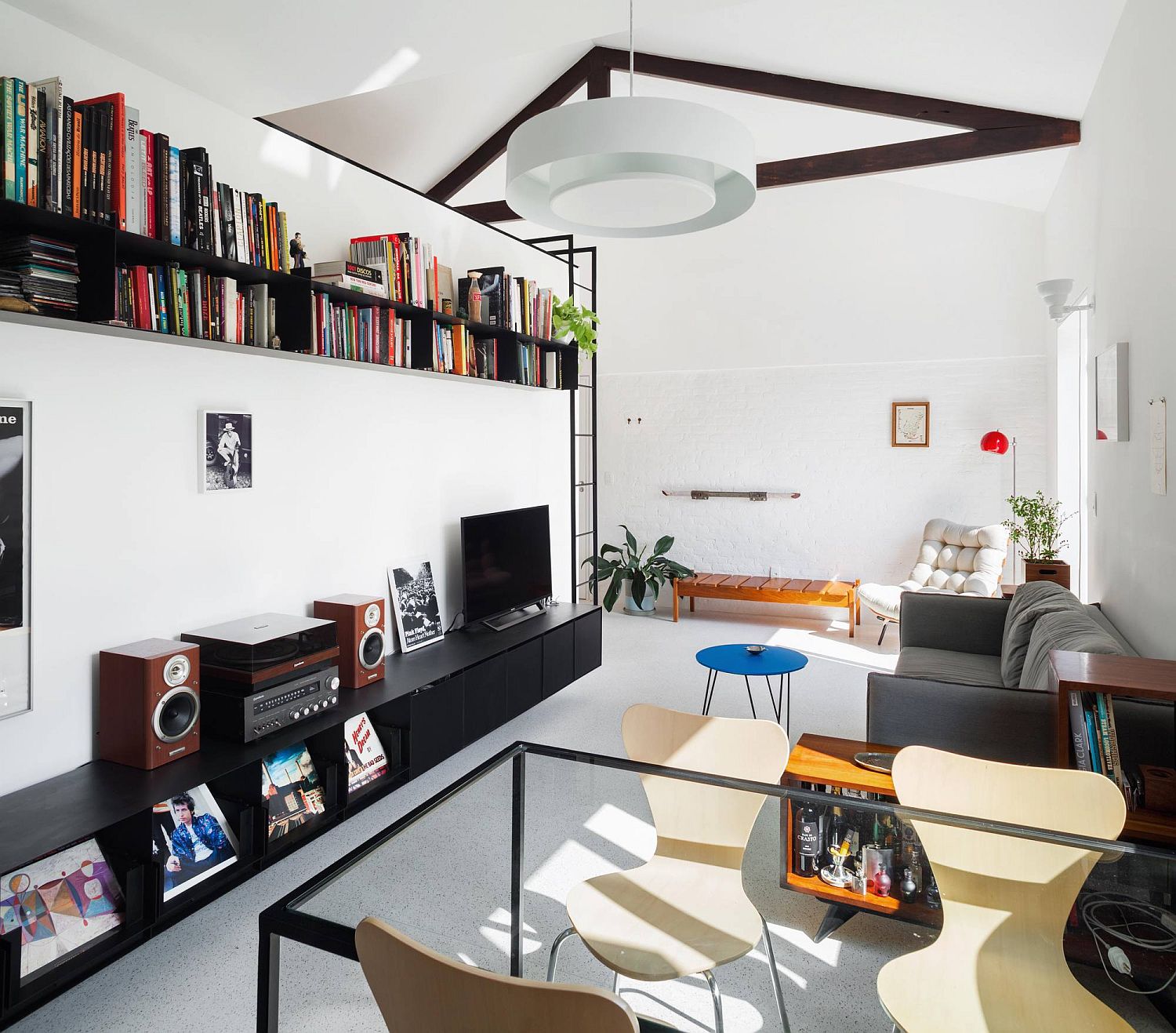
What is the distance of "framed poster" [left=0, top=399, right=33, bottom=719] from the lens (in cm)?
240

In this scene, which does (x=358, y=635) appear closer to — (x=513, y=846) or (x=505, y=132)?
(x=513, y=846)

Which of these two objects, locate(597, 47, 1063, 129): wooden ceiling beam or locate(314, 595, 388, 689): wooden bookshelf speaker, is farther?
locate(597, 47, 1063, 129): wooden ceiling beam

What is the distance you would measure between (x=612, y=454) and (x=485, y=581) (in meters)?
3.90

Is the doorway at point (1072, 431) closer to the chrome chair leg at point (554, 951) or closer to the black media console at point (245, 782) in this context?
the black media console at point (245, 782)

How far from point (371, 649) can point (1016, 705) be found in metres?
2.47

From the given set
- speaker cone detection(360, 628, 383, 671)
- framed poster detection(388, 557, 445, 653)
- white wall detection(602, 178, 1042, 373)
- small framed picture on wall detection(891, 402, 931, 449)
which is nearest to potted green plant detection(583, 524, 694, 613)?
white wall detection(602, 178, 1042, 373)

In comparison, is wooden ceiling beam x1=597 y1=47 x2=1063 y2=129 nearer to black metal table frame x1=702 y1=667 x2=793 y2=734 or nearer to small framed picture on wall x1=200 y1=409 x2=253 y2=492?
black metal table frame x1=702 y1=667 x2=793 y2=734

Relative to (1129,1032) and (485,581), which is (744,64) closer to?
(485,581)

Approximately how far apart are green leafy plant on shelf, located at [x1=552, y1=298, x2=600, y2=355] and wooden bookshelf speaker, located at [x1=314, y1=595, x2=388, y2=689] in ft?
7.34

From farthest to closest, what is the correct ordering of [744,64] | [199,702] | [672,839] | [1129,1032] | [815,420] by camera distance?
[815,420] < [744,64] < [199,702] < [672,839] < [1129,1032]

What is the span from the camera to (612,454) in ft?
27.0

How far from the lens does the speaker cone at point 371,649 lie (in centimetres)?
351

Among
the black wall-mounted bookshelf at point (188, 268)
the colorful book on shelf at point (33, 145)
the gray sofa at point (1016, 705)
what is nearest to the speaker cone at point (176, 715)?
the black wall-mounted bookshelf at point (188, 268)

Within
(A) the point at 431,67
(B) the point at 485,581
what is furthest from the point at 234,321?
(B) the point at 485,581
